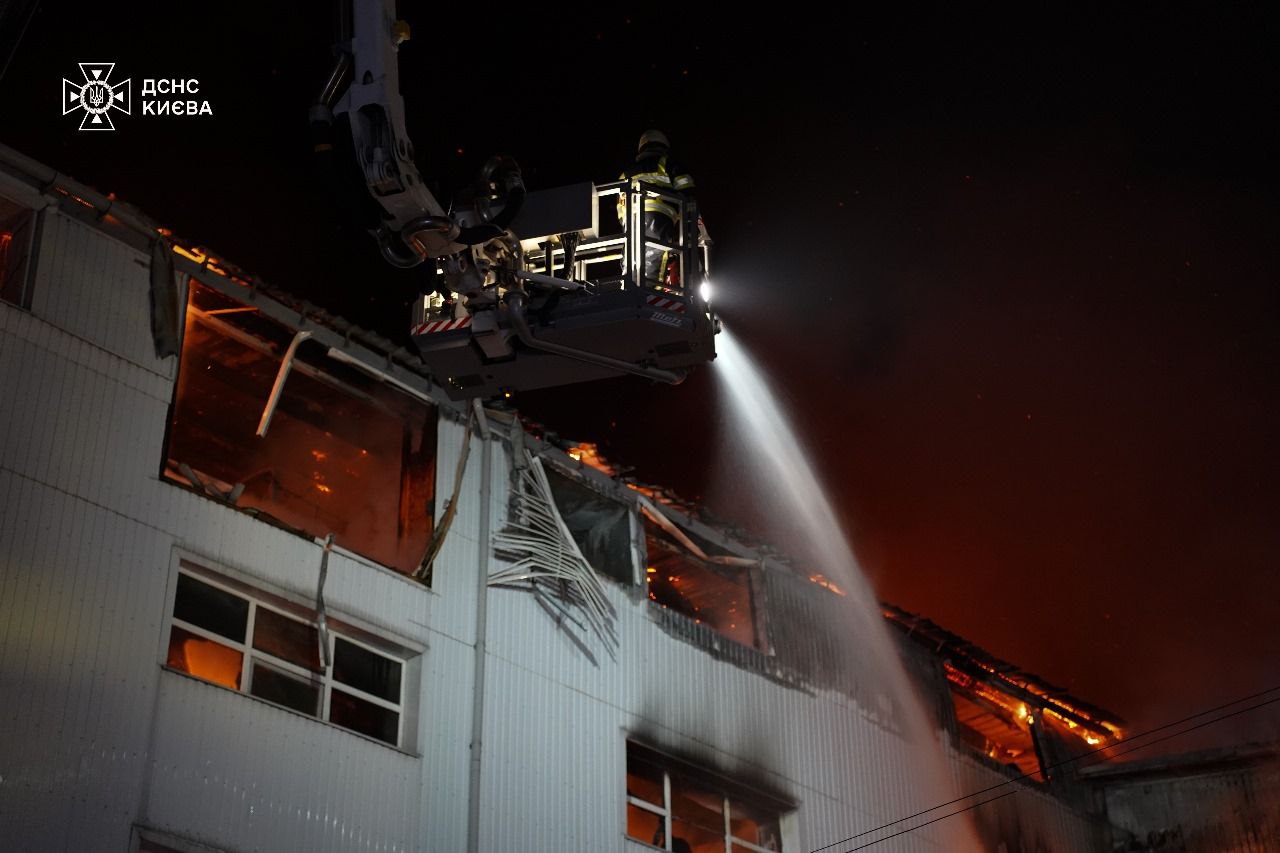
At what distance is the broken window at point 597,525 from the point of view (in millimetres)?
19125

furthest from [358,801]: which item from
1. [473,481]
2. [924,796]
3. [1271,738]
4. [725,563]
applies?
[1271,738]

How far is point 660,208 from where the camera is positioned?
1432 cm

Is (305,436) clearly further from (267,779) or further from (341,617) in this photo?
(267,779)

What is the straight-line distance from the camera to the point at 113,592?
13.7 m

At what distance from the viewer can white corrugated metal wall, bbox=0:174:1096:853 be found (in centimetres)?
1291

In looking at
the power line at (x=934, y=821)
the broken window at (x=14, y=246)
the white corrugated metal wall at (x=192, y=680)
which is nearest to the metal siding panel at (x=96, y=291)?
the white corrugated metal wall at (x=192, y=680)

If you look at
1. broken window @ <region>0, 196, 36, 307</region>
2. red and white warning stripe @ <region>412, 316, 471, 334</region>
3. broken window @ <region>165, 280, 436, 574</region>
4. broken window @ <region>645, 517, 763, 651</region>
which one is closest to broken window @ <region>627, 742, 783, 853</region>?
broken window @ <region>645, 517, 763, 651</region>

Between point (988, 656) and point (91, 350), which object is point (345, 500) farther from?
point (988, 656)

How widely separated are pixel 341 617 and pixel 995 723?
1462cm

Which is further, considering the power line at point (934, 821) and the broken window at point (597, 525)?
the power line at point (934, 821)

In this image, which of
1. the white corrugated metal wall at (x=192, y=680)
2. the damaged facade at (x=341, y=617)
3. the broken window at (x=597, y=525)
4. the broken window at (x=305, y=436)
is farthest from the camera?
the broken window at (x=597, y=525)

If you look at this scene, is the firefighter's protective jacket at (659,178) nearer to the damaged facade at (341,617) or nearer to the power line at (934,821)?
the damaged facade at (341,617)

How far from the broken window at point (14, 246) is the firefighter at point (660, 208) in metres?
6.15

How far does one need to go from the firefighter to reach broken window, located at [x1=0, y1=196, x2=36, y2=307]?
615 cm
